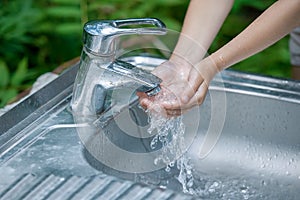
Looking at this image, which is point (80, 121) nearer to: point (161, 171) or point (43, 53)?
point (161, 171)

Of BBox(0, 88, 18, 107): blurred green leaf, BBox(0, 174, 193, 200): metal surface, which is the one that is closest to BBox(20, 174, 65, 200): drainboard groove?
BBox(0, 174, 193, 200): metal surface

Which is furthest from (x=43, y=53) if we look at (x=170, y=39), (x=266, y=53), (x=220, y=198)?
(x=220, y=198)

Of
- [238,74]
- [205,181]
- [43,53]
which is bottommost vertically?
[43,53]

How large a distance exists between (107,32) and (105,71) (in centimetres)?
6

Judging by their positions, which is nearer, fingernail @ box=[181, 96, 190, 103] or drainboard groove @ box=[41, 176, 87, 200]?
drainboard groove @ box=[41, 176, 87, 200]

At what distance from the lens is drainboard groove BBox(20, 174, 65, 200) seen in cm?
83

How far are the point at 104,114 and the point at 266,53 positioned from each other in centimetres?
116

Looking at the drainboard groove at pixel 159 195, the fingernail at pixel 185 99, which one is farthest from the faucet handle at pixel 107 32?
the drainboard groove at pixel 159 195

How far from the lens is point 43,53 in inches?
86.2

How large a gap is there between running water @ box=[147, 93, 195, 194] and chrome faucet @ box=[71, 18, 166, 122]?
87mm

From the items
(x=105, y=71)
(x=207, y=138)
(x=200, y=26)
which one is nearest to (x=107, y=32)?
(x=105, y=71)

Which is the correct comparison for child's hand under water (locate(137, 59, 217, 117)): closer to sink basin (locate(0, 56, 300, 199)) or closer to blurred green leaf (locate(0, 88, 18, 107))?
sink basin (locate(0, 56, 300, 199))

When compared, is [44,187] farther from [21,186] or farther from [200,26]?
[200,26]

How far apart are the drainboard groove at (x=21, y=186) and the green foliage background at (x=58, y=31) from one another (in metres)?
0.79
